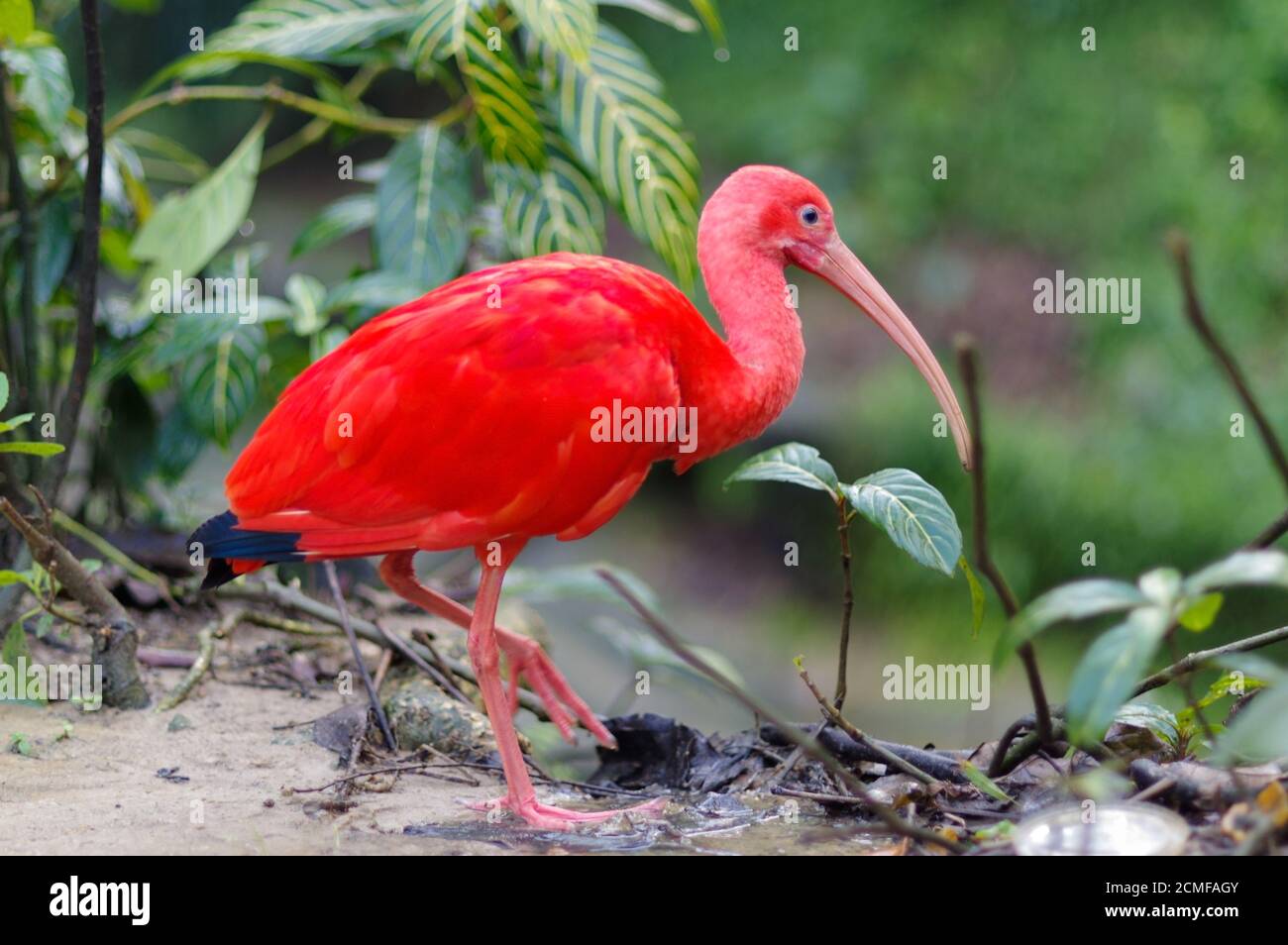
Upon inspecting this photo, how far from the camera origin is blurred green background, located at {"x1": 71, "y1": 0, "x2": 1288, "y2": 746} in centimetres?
645

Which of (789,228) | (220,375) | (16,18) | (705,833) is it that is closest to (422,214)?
(220,375)

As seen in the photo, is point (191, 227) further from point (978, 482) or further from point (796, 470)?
point (978, 482)

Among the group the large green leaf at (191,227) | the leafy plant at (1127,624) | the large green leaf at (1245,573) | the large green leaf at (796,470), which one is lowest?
the leafy plant at (1127,624)

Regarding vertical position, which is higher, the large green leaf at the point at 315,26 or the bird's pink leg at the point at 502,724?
the large green leaf at the point at 315,26

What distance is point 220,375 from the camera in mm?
3957

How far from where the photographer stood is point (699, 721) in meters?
5.97

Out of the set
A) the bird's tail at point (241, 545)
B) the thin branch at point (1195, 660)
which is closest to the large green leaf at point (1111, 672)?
the thin branch at point (1195, 660)

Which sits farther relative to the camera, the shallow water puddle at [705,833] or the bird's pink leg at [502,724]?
the bird's pink leg at [502,724]

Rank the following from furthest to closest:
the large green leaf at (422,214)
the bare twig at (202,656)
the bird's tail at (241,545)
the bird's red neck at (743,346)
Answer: the large green leaf at (422,214) → the bare twig at (202,656) → the bird's red neck at (743,346) → the bird's tail at (241,545)

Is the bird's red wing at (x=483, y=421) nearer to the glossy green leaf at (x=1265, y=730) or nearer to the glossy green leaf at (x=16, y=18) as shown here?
the glossy green leaf at (x=16, y=18)

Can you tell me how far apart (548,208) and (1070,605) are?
102 inches

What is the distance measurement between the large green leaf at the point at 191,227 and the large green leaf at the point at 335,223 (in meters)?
0.24

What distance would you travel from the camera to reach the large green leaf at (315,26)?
12.8 ft

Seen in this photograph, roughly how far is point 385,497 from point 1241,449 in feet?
15.8
